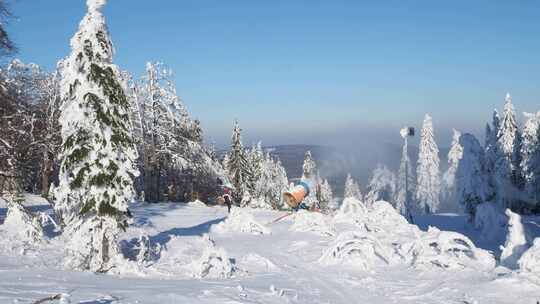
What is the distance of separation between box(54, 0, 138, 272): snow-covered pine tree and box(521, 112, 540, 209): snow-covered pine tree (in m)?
Result: 44.7

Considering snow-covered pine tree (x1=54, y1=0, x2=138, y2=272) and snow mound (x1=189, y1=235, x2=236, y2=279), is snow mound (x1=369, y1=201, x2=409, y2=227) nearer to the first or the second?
snow mound (x1=189, y1=235, x2=236, y2=279)

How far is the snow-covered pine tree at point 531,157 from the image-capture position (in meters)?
48.0

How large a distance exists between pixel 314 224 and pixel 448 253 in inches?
347

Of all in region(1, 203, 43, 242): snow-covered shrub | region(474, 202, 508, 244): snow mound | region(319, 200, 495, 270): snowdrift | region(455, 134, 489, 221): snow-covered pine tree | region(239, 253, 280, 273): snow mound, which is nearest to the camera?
region(319, 200, 495, 270): snowdrift

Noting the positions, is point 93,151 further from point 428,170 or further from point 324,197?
point 324,197

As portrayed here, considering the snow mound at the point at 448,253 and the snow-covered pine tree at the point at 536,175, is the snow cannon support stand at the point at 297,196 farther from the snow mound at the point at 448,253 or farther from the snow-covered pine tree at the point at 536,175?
the snow-covered pine tree at the point at 536,175

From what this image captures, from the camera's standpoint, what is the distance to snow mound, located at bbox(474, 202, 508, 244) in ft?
103

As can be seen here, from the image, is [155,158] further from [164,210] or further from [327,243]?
[327,243]

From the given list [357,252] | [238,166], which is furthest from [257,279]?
[238,166]

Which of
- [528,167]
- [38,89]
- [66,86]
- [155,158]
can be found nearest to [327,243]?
[66,86]

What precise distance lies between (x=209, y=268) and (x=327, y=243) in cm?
700

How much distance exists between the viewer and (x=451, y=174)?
80062mm

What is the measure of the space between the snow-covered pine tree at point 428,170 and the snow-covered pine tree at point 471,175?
38.8 meters

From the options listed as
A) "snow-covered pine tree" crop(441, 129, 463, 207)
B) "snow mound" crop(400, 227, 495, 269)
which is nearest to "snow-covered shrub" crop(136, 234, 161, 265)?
"snow mound" crop(400, 227, 495, 269)
